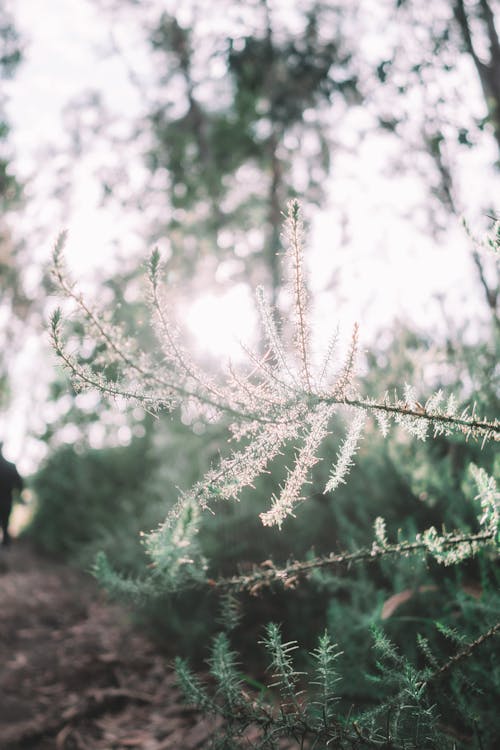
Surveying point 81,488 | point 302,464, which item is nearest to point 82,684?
point 302,464

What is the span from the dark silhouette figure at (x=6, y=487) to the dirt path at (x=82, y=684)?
0.96 m

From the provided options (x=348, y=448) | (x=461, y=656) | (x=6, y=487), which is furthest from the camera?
(x=6, y=487)

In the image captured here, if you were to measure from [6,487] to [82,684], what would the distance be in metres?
2.67

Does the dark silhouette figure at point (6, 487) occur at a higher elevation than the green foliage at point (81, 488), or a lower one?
lower

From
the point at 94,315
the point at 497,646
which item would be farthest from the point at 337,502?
the point at 94,315

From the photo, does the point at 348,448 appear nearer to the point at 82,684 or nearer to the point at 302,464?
the point at 302,464

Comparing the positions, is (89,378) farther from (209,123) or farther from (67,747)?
(209,123)

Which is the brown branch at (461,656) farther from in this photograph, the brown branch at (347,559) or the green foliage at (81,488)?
the green foliage at (81,488)

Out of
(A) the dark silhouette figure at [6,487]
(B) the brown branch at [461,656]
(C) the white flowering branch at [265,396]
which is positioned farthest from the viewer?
(A) the dark silhouette figure at [6,487]

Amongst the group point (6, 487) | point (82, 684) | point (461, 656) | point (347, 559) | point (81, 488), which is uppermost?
point (81, 488)

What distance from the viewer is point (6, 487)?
536 centimetres

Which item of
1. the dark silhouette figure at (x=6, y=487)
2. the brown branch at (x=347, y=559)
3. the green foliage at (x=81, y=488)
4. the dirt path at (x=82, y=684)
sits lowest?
the dirt path at (x=82, y=684)

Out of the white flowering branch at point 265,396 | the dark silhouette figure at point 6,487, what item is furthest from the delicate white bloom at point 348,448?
the dark silhouette figure at point 6,487

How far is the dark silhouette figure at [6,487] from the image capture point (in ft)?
17.5
